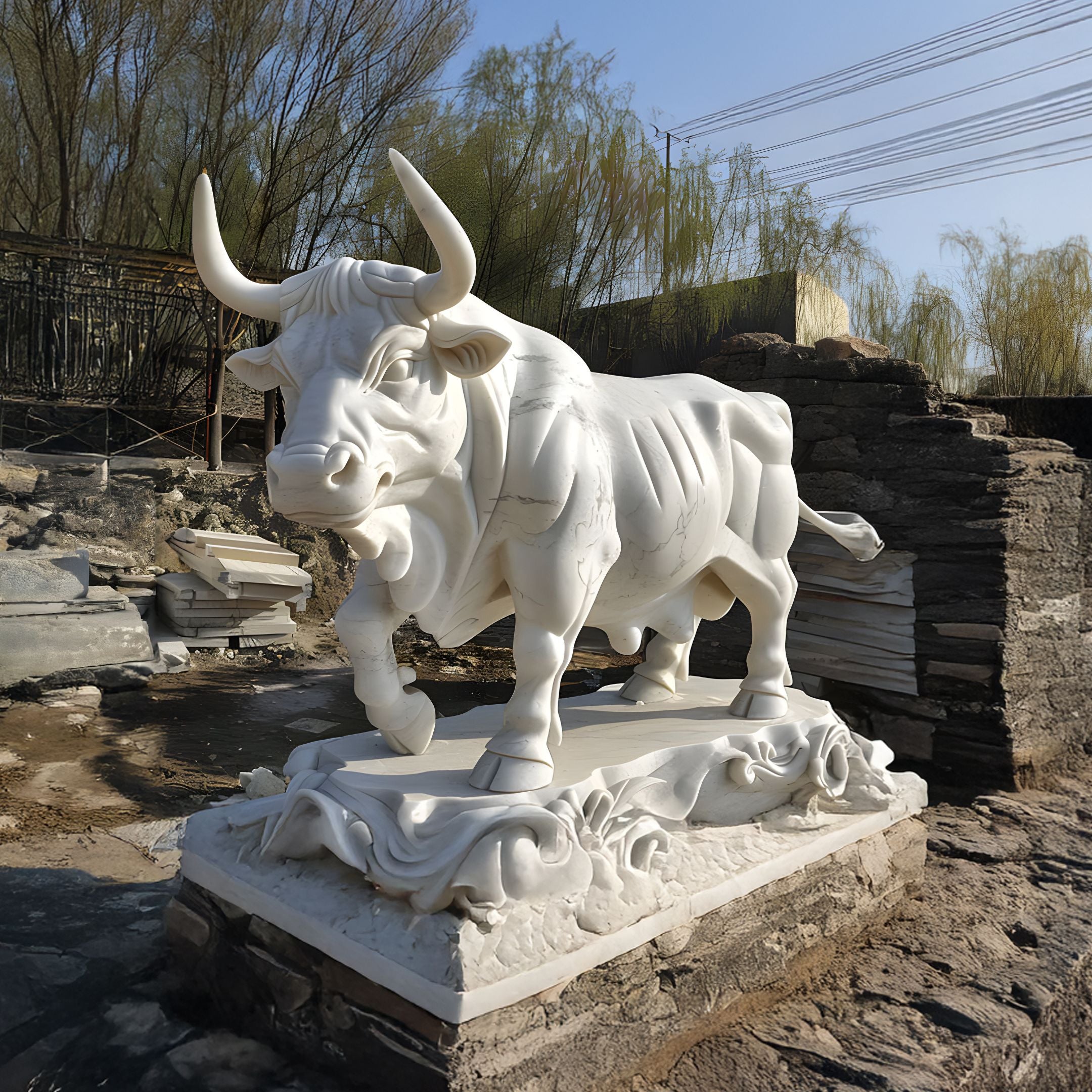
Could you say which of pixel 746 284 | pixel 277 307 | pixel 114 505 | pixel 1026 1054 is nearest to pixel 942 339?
pixel 746 284

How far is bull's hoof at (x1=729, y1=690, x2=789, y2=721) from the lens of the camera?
2416mm

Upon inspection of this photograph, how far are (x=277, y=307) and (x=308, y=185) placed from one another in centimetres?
884

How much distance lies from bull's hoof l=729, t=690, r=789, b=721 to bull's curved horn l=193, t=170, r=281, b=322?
4.99ft

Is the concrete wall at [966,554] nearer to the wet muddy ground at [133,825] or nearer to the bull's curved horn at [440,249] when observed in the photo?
the wet muddy ground at [133,825]

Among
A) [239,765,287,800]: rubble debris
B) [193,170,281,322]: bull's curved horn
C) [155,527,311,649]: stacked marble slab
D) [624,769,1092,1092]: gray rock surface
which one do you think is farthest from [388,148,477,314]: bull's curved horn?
[155,527,311,649]: stacked marble slab

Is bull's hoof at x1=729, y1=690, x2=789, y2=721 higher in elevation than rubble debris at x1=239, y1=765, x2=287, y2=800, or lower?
higher

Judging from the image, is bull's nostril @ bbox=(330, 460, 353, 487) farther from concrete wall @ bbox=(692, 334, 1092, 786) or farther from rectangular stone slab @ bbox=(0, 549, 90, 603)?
rectangular stone slab @ bbox=(0, 549, 90, 603)

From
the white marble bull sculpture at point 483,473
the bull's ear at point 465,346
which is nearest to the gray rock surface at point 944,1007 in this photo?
the white marble bull sculpture at point 483,473

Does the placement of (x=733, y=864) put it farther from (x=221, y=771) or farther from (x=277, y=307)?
(x=221, y=771)

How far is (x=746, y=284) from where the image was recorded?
26.6 feet

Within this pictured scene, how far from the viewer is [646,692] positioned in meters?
2.65

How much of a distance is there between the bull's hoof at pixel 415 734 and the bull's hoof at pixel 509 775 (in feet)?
0.75

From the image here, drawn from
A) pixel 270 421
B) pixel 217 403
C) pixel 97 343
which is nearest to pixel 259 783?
pixel 217 403

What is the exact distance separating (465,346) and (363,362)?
188mm
